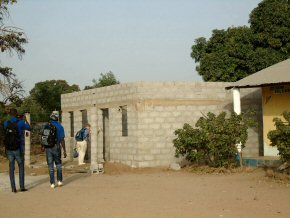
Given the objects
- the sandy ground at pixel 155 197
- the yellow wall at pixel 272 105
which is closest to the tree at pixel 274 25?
the yellow wall at pixel 272 105

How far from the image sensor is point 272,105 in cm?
1553

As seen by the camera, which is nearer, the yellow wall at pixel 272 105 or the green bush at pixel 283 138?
the green bush at pixel 283 138

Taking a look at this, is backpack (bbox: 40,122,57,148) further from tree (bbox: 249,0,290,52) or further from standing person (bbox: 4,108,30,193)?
tree (bbox: 249,0,290,52)

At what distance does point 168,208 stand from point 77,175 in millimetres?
6709

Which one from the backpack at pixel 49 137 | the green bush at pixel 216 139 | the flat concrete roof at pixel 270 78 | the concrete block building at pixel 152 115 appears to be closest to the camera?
the backpack at pixel 49 137

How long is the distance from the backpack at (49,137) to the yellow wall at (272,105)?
757 cm

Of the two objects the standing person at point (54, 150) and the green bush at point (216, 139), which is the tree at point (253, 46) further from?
the standing person at point (54, 150)

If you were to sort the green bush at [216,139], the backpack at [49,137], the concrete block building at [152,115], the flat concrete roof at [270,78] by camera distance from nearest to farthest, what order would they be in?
the backpack at [49,137], the green bush at [216,139], the flat concrete roof at [270,78], the concrete block building at [152,115]

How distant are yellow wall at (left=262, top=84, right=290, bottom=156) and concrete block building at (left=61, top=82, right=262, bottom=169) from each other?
1.45m

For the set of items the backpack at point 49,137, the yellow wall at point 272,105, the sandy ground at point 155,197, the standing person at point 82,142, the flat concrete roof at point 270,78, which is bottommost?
the sandy ground at point 155,197

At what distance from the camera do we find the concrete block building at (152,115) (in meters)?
15.6

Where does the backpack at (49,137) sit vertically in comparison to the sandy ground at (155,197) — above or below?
above

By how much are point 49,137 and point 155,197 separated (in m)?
2.99

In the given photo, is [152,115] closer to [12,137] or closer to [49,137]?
[49,137]
